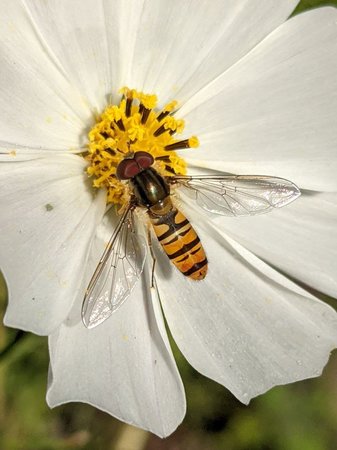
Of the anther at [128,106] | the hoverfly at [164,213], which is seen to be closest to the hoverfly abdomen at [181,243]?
the hoverfly at [164,213]

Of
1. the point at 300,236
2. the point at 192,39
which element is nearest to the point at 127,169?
the point at 192,39

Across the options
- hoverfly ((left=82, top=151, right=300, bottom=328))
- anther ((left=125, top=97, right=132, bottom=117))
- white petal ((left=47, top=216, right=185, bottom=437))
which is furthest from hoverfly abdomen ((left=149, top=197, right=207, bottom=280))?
anther ((left=125, top=97, right=132, bottom=117))

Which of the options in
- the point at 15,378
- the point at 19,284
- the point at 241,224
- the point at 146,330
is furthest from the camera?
the point at 15,378

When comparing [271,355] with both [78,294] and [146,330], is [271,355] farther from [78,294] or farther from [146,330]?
[78,294]

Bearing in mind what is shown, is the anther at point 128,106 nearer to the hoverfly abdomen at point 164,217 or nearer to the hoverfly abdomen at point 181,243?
the hoverfly abdomen at point 164,217

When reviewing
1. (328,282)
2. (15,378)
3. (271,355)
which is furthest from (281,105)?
(15,378)

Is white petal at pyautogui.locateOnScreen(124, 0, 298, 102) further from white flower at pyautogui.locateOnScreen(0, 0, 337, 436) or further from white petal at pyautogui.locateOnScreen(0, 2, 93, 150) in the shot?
white petal at pyautogui.locateOnScreen(0, 2, 93, 150)
